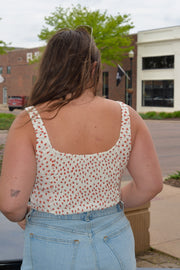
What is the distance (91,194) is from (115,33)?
1597 inches

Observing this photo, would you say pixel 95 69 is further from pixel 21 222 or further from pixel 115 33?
pixel 115 33

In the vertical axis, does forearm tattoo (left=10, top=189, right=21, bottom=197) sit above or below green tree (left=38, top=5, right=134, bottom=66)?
below

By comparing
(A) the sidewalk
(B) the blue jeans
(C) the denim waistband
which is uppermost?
(C) the denim waistband

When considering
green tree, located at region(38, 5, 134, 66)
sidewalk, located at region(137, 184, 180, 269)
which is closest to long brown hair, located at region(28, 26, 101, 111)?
sidewalk, located at region(137, 184, 180, 269)

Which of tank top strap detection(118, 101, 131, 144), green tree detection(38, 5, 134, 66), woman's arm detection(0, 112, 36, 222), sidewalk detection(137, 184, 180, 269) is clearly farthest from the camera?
green tree detection(38, 5, 134, 66)

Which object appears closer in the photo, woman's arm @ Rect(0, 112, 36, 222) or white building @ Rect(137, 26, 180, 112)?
woman's arm @ Rect(0, 112, 36, 222)

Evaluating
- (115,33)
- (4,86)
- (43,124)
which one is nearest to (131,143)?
(43,124)

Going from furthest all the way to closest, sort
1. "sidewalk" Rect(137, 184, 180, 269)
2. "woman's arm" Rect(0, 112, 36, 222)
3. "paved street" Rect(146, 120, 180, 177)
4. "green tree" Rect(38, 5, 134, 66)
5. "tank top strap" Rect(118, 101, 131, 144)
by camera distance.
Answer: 1. "green tree" Rect(38, 5, 134, 66)
2. "paved street" Rect(146, 120, 180, 177)
3. "sidewalk" Rect(137, 184, 180, 269)
4. "tank top strap" Rect(118, 101, 131, 144)
5. "woman's arm" Rect(0, 112, 36, 222)

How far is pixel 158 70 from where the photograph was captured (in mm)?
42188

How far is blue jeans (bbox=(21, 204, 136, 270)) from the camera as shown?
5.02 feet

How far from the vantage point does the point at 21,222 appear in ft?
5.62

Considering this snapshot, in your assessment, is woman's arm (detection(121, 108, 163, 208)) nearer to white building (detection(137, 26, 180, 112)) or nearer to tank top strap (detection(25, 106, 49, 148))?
tank top strap (detection(25, 106, 49, 148))

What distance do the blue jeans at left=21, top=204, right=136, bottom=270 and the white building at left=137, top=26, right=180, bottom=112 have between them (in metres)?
39.3

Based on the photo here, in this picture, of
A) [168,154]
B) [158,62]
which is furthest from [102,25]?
[168,154]
